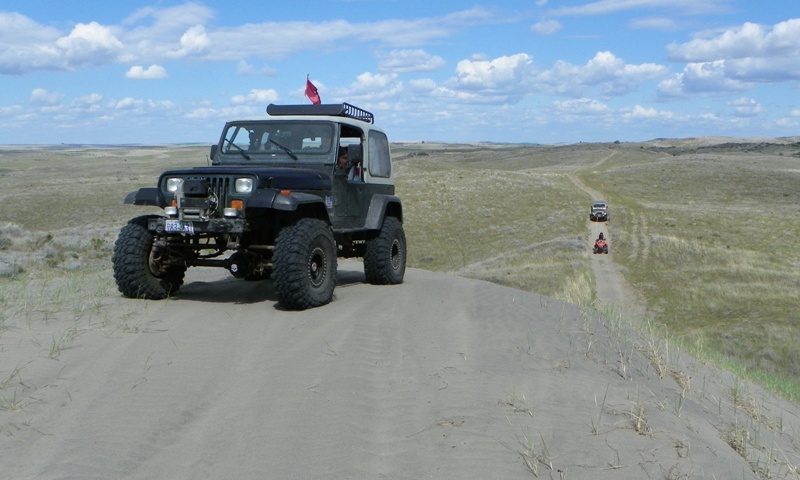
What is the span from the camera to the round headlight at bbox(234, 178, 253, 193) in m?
8.02

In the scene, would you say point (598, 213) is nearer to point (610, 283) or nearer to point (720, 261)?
point (720, 261)

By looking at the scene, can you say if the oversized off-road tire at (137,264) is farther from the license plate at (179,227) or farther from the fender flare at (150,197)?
the license plate at (179,227)

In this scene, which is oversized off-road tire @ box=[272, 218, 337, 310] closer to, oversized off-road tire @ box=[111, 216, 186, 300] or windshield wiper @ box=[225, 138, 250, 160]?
oversized off-road tire @ box=[111, 216, 186, 300]

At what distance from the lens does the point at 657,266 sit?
3278cm

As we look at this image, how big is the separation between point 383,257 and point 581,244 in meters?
27.6

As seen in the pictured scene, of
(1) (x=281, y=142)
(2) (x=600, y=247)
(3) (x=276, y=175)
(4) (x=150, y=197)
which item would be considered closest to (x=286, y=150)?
(1) (x=281, y=142)

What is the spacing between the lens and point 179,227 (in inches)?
314

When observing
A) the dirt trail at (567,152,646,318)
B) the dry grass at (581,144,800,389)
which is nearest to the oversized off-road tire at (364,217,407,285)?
the dry grass at (581,144,800,389)

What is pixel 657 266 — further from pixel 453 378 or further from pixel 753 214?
pixel 453 378

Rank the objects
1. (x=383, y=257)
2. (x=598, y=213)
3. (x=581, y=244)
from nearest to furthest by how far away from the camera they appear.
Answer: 1. (x=383, y=257)
2. (x=581, y=244)
3. (x=598, y=213)

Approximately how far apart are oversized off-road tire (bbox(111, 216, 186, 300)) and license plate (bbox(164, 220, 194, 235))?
23.0 inches

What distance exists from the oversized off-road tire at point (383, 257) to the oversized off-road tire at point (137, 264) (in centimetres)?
294

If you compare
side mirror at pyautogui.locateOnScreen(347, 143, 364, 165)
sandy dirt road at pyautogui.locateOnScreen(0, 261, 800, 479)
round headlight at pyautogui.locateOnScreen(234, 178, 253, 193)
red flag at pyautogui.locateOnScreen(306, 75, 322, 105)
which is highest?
red flag at pyautogui.locateOnScreen(306, 75, 322, 105)

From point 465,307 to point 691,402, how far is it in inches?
125
